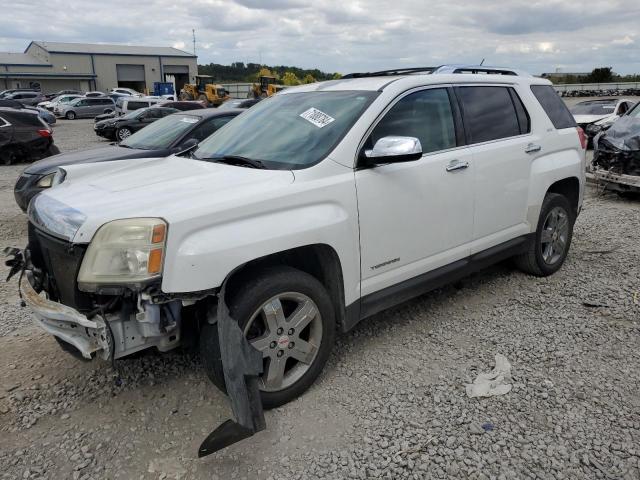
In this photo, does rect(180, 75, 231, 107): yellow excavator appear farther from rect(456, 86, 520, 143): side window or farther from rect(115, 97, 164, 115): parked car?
rect(456, 86, 520, 143): side window

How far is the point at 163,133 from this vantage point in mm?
7793

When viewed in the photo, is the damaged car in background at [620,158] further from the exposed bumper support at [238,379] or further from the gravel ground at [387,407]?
the exposed bumper support at [238,379]

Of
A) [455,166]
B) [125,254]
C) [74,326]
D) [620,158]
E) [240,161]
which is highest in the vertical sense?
[240,161]

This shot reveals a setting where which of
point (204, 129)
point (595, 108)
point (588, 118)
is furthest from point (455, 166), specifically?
point (595, 108)

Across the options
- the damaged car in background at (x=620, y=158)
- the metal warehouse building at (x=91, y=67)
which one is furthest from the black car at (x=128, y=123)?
the metal warehouse building at (x=91, y=67)

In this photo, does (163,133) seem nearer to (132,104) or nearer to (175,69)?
(132,104)

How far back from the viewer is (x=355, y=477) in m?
2.57

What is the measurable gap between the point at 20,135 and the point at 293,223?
14156mm

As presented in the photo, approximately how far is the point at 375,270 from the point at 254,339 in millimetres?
961

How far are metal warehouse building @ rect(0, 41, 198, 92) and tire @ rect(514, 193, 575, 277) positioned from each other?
6898cm

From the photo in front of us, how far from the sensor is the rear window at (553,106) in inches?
191

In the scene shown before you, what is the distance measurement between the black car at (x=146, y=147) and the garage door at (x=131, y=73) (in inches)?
2749

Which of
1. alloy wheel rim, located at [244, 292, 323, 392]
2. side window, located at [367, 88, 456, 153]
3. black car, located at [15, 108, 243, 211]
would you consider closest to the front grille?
alloy wheel rim, located at [244, 292, 323, 392]

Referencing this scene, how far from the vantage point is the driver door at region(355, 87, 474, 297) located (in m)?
3.35
